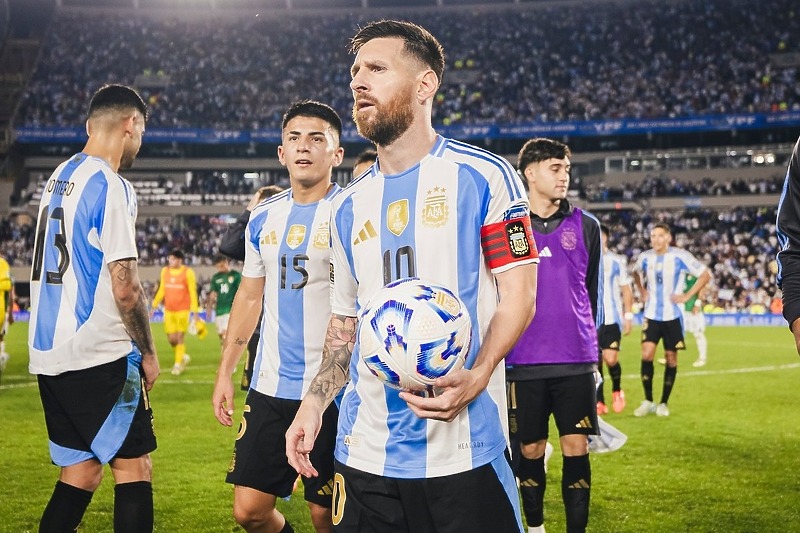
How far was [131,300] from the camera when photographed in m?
3.90

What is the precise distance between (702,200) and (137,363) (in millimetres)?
40800

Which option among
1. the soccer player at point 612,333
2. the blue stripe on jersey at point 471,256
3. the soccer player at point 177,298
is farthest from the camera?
the soccer player at point 177,298

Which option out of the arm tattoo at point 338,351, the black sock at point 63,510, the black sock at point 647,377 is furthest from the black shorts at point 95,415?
the black sock at point 647,377

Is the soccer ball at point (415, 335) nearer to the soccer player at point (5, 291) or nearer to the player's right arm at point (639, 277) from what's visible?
the player's right arm at point (639, 277)

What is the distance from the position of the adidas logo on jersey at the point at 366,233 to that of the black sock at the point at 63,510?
2.11 metres

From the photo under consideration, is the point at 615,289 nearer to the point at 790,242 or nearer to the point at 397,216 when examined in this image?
the point at 790,242

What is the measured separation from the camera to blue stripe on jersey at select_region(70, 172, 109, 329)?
153 inches

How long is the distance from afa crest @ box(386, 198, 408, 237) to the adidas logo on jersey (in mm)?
65

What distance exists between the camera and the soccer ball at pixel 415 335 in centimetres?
230

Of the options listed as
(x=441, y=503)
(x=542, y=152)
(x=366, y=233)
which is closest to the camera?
(x=441, y=503)

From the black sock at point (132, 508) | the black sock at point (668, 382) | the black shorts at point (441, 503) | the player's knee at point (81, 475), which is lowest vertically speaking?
the black sock at point (668, 382)

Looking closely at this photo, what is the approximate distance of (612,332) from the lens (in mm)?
10227

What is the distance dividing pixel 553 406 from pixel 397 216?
9.28 ft

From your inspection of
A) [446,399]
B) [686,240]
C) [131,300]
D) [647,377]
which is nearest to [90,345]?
[131,300]
